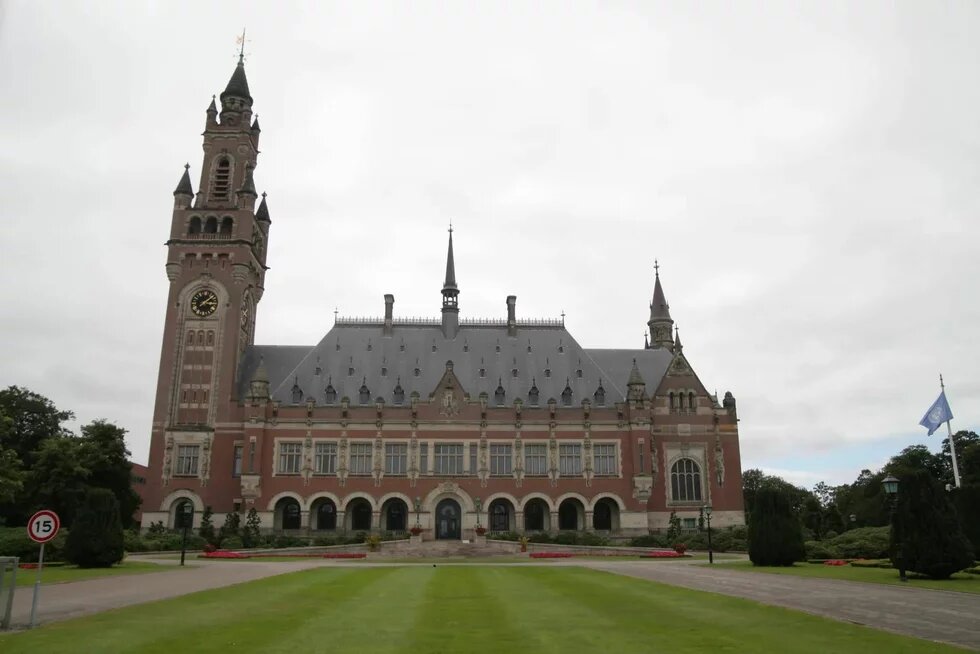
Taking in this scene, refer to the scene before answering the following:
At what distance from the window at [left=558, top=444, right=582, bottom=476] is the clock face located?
117 ft

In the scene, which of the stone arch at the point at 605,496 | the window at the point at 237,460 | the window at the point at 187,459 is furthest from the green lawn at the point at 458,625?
the window at the point at 187,459

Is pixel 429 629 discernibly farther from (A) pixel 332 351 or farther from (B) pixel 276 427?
(A) pixel 332 351

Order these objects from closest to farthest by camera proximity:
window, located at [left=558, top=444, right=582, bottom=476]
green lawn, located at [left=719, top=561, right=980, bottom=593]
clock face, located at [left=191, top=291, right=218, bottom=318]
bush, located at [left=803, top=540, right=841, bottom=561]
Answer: green lawn, located at [left=719, top=561, right=980, bottom=593] < bush, located at [left=803, top=540, right=841, bottom=561] < window, located at [left=558, top=444, right=582, bottom=476] < clock face, located at [left=191, top=291, right=218, bottom=318]

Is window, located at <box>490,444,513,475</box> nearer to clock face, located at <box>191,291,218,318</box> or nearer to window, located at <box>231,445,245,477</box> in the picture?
window, located at <box>231,445,245,477</box>

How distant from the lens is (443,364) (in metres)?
72.2

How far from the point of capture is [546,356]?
73.8 meters

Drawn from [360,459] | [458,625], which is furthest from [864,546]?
[360,459]

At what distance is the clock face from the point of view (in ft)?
229

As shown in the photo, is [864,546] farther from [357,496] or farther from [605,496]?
[357,496]

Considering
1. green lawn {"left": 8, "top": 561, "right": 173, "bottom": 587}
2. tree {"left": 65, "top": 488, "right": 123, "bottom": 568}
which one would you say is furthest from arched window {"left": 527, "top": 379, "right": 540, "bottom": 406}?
tree {"left": 65, "top": 488, "right": 123, "bottom": 568}

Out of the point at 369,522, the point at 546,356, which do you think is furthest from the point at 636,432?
the point at 369,522

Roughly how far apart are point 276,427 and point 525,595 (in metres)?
49.7

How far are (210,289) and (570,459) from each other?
3791cm

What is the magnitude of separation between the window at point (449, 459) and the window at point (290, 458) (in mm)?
12387
